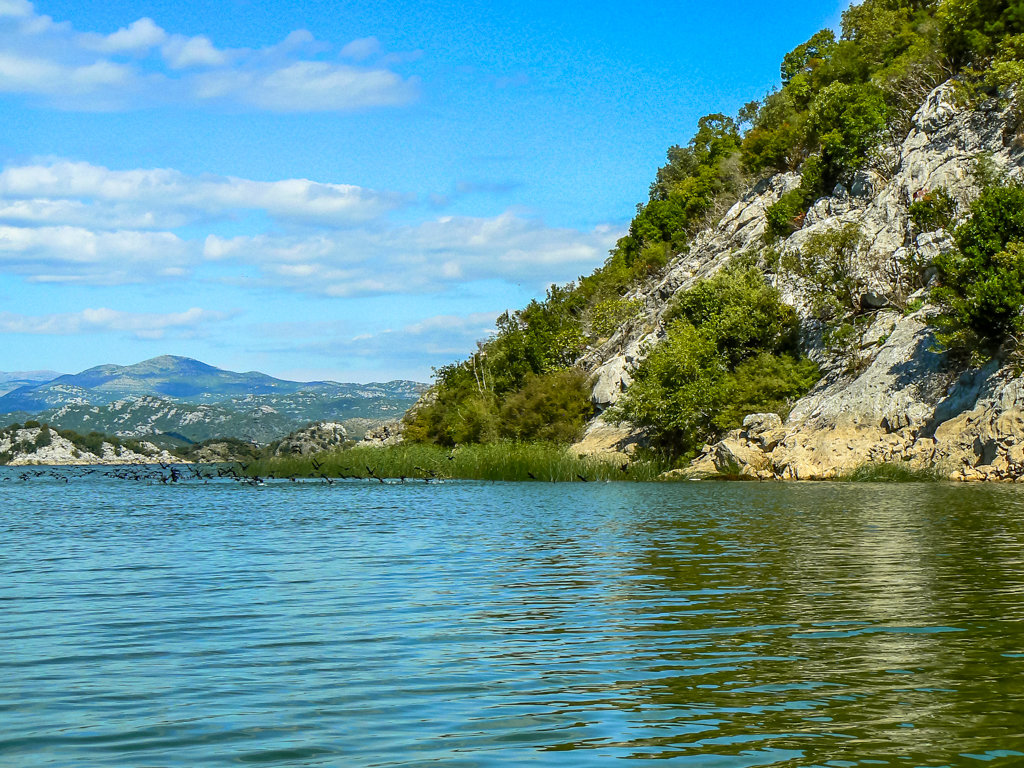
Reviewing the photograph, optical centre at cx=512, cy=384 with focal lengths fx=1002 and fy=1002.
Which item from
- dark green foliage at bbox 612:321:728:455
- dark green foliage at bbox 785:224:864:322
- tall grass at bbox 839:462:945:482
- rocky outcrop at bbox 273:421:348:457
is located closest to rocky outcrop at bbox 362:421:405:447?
rocky outcrop at bbox 273:421:348:457

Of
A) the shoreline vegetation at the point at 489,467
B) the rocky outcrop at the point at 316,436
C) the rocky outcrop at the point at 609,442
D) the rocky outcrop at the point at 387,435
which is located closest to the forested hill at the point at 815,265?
the rocky outcrop at the point at 609,442

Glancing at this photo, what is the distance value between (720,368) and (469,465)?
872 inches

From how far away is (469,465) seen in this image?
7906cm

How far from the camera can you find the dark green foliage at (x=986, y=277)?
184 ft

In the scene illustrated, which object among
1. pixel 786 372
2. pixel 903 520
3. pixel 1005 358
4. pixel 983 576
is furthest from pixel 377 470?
pixel 983 576

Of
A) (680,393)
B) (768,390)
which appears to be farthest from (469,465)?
(768,390)

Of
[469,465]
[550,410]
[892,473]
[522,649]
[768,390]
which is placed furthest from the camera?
[550,410]

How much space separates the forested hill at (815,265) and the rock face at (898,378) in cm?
31

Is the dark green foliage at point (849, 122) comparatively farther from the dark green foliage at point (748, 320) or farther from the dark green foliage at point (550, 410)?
the dark green foliage at point (550, 410)

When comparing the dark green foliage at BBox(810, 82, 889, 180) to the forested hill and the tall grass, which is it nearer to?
the forested hill

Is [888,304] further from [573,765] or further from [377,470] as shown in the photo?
[573,765]

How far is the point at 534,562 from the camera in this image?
23.6 meters

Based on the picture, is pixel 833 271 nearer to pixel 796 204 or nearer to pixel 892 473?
pixel 796 204

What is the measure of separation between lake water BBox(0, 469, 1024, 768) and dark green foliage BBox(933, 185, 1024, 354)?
31.1 metres
